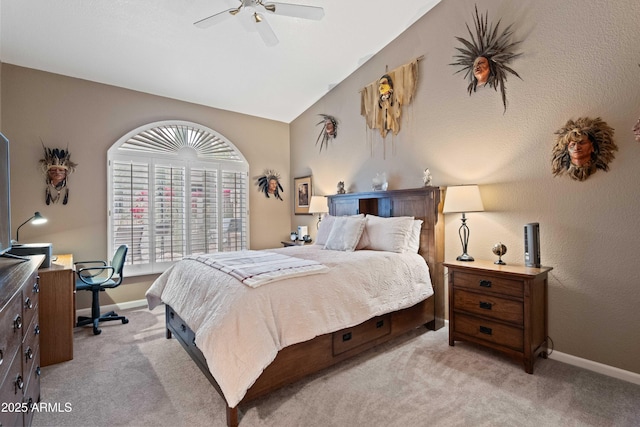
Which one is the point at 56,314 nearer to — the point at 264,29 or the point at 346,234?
the point at 346,234

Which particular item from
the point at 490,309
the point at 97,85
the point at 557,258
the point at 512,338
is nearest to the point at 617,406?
the point at 512,338

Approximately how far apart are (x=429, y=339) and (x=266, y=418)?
1.81 meters

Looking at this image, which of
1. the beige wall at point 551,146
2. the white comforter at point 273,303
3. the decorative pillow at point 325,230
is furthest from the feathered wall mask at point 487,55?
the decorative pillow at point 325,230

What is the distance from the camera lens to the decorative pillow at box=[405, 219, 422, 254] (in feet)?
10.7

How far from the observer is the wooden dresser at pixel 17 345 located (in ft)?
3.73

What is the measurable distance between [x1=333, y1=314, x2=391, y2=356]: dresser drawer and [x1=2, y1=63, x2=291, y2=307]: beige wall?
3.19 metres

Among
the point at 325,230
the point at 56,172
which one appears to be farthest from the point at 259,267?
the point at 56,172

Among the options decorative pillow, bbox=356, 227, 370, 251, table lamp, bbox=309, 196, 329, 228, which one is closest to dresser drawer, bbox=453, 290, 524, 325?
decorative pillow, bbox=356, 227, 370, 251

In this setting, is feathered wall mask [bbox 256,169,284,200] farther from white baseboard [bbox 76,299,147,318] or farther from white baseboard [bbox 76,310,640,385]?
white baseboard [bbox 76,310,640,385]

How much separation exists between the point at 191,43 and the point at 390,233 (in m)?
3.06

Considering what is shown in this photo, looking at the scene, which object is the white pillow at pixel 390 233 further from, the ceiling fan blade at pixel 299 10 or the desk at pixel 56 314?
the desk at pixel 56 314

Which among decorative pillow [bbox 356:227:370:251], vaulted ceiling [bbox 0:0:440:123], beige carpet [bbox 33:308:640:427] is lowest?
beige carpet [bbox 33:308:640:427]

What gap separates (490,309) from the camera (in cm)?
258

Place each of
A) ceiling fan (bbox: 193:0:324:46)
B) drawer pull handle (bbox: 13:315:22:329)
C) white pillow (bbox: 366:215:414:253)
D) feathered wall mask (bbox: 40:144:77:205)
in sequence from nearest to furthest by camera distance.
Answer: drawer pull handle (bbox: 13:315:22:329) < ceiling fan (bbox: 193:0:324:46) < white pillow (bbox: 366:215:414:253) < feathered wall mask (bbox: 40:144:77:205)
